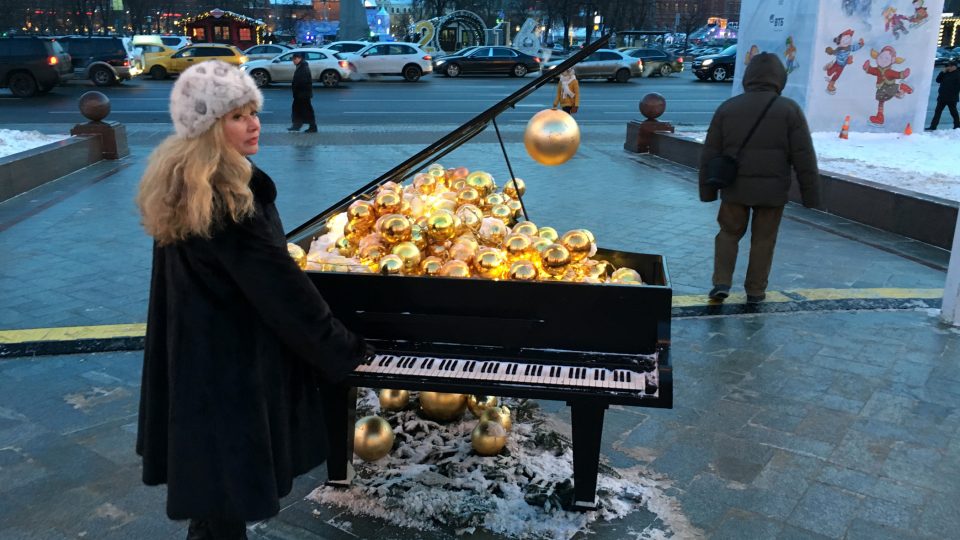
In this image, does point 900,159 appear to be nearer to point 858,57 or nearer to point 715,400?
point 858,57

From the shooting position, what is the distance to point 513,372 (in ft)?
9.29

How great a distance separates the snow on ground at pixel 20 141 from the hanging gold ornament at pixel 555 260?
9.70m

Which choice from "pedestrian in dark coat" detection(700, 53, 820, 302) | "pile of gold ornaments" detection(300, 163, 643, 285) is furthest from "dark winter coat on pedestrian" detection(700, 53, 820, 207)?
"pile of gold ornaments" detection(300, 163, 643, 285)

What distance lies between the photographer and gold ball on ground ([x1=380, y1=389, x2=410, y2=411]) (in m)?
3.88

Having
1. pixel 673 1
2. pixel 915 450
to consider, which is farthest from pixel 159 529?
pixel 673 1

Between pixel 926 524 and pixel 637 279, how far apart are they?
160 cm

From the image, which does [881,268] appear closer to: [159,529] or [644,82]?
[159,529]

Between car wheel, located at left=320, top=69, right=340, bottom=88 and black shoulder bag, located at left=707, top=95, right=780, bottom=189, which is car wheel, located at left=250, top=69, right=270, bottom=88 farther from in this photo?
black shoulder bag, located at left=707, top=95, right=780, bottom=189

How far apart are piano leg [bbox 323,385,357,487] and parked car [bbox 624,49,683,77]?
31294 millimetres

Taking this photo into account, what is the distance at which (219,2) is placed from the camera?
69625 millimetres

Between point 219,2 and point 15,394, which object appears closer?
point 15,394

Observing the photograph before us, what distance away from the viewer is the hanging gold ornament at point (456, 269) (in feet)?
9.78

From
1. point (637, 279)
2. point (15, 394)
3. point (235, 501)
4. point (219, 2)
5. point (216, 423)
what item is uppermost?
point (219, 2)

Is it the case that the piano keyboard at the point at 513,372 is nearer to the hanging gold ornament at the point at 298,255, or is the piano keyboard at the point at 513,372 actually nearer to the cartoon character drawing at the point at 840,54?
the hanging gold ornament at the point at 298,255
